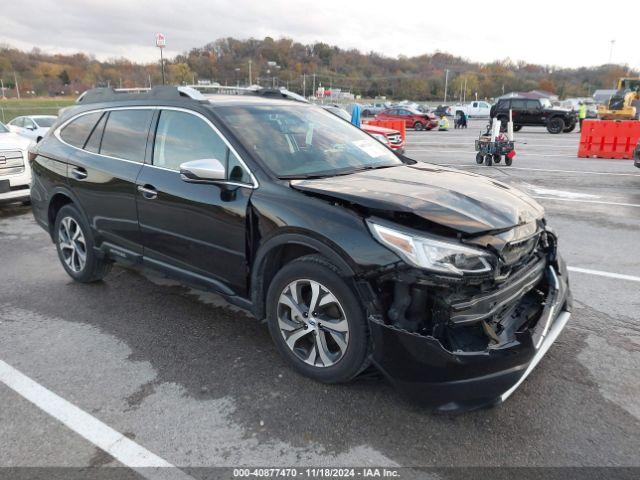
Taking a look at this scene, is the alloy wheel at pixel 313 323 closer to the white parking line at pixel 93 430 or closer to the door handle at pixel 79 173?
the white parking line at pixel 93 430

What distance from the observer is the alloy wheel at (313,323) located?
2.85 metres

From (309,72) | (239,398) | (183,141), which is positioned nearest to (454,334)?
(239,398)

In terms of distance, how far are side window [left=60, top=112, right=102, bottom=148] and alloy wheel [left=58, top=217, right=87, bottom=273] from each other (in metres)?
0.75

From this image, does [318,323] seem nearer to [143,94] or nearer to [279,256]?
[279,256]

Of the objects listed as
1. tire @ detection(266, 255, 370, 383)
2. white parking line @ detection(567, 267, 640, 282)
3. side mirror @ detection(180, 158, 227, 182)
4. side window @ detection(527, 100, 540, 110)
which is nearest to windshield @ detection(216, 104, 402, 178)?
side mirror @ detection(180, 158, 227, 182)

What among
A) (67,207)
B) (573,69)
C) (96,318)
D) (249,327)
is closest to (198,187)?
(249,327)

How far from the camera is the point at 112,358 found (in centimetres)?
345

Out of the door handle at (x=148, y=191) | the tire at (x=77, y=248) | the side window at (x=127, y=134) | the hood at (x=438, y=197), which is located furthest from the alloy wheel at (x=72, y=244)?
the hood at (x=438, y=197)

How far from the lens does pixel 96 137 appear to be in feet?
14.7

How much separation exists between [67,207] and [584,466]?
15.3 ft

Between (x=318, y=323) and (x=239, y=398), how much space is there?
2.15 feet

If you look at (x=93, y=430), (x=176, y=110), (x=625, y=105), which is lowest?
(x=93, y=430)

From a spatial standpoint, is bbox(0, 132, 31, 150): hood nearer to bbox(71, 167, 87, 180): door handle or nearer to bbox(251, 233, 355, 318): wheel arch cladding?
bbox(71, 167, 87, 180): door handle

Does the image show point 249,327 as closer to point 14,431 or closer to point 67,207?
point 14,431
